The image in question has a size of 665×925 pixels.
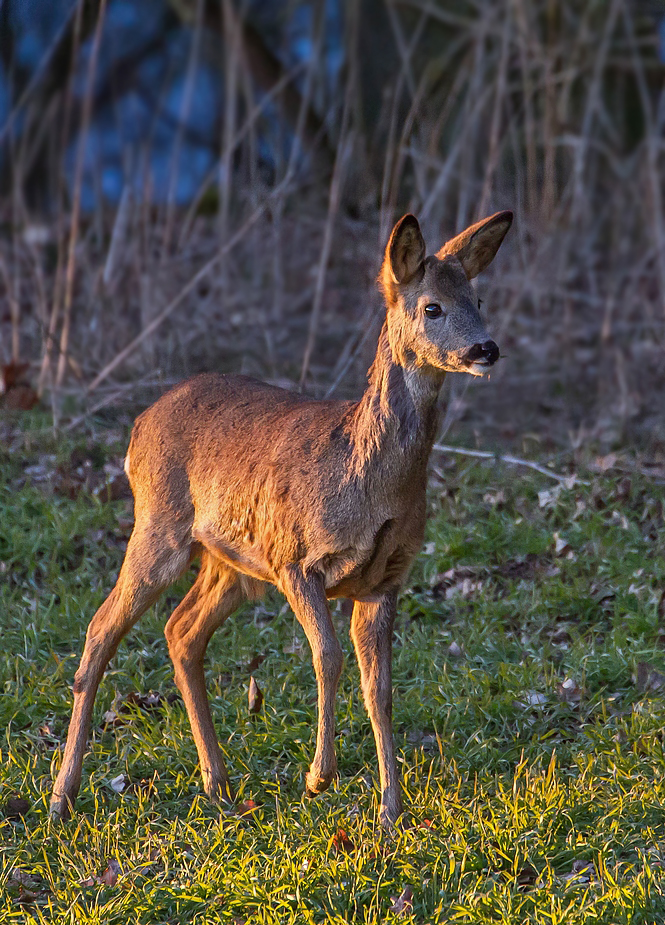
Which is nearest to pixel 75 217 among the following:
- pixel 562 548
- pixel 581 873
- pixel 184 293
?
pixel 184 293

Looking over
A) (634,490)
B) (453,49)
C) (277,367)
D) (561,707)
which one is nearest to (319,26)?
(453,49)

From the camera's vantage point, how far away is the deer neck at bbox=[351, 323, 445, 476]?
484 cm

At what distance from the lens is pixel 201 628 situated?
5.64 metres

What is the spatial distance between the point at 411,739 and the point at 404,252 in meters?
2.33

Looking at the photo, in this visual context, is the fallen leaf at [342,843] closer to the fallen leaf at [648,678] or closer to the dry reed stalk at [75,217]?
the fallen leaf at [648,678]

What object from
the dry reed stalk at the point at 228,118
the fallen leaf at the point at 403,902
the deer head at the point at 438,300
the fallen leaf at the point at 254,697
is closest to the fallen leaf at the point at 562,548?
the fallen leaf at the point at 254,697

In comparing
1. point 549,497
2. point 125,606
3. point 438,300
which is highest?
point 438,300

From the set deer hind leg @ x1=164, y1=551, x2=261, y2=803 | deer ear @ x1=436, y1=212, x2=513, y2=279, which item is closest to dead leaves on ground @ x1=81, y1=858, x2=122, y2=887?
deer hind leg @ x1=164, y1=551, x2=261, y2=803

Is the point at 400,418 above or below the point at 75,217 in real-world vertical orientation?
above

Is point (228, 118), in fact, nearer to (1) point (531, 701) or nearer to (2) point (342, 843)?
(1) point (531, 701)

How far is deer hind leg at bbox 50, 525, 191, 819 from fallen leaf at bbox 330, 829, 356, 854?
1.33 metres

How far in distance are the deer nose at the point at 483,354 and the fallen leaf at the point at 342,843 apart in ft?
6.03

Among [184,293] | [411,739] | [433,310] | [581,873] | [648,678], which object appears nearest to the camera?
[581,873]

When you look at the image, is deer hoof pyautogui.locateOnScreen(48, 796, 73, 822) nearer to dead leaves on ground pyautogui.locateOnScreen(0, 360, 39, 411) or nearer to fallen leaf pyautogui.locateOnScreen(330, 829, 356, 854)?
fallen leaf pyautogui.locateOnScreen(330, 829, 356, 854)
